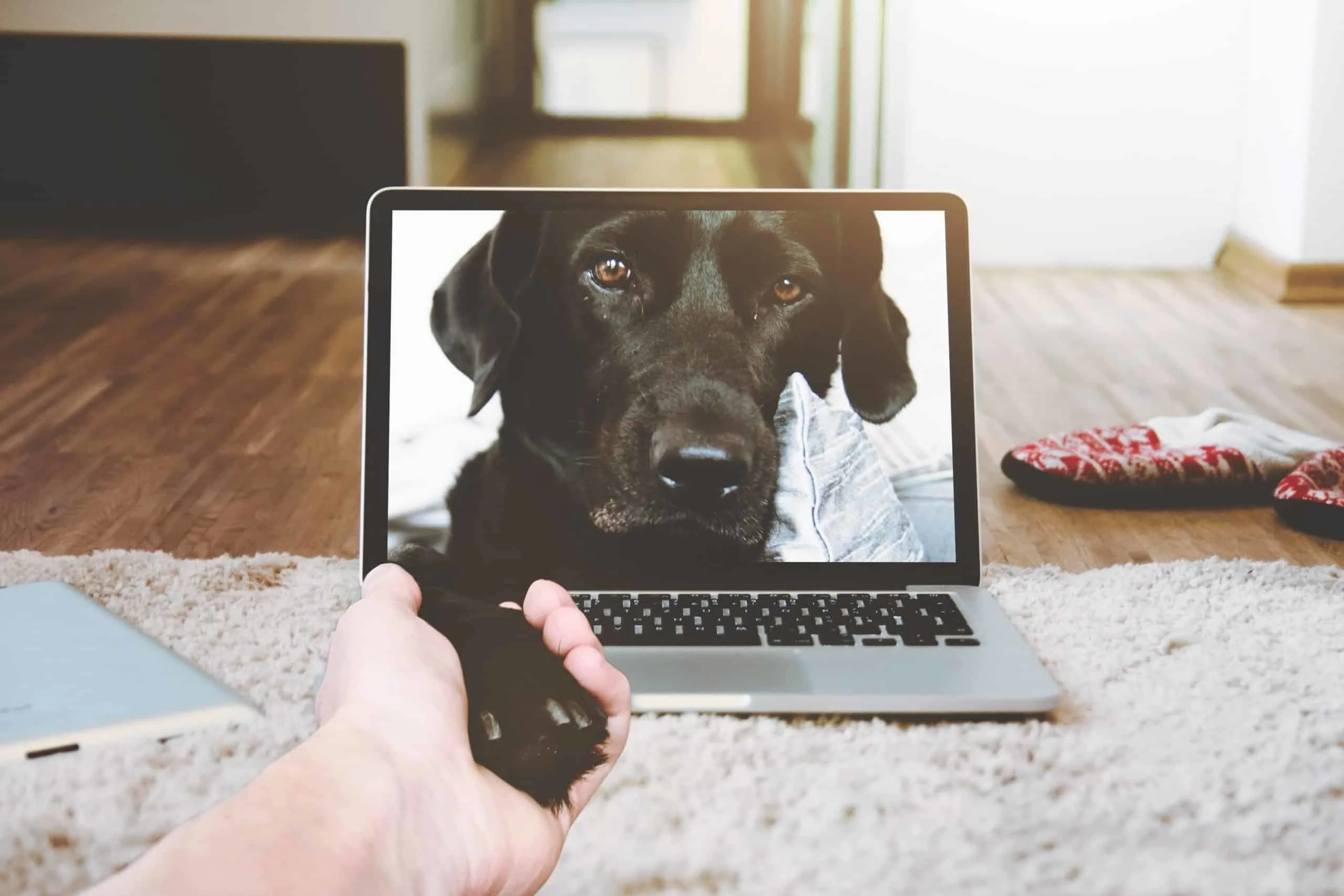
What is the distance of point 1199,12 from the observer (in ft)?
10.5

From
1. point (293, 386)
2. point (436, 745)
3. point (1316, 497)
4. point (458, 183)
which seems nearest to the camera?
point (436, 745)

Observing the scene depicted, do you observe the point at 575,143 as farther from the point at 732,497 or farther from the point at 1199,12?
the point at 732,497

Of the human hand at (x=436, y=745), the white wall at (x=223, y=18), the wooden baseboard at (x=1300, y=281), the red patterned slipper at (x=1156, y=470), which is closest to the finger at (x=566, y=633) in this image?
the human hand at (x=436, y=745)

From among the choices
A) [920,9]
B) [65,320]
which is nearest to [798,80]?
[920,9]

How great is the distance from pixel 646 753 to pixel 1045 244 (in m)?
2.73

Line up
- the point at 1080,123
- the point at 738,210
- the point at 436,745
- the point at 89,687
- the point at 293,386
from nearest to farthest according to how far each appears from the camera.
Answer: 1. the point at 436,745
2. the point at 89,687
3. the point at 738,210
4. the point at 293,386
5. the point at 1080,123

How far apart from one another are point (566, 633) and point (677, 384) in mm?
319

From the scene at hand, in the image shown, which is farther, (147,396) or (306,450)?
(147,396)

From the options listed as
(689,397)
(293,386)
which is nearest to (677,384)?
(689,397)

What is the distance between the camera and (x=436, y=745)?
2.25 feet

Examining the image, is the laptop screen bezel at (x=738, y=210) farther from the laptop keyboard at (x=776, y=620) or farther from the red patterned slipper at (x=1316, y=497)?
the red patterned slipper at (x=1316, y=497)

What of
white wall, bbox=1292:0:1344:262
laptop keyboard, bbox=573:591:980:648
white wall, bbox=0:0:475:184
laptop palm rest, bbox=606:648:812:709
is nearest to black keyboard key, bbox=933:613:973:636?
laptop keyboard, bbox=573:591:980:648

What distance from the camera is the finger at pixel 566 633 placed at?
750 mm

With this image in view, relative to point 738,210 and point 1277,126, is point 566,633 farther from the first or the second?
point 1277,126
